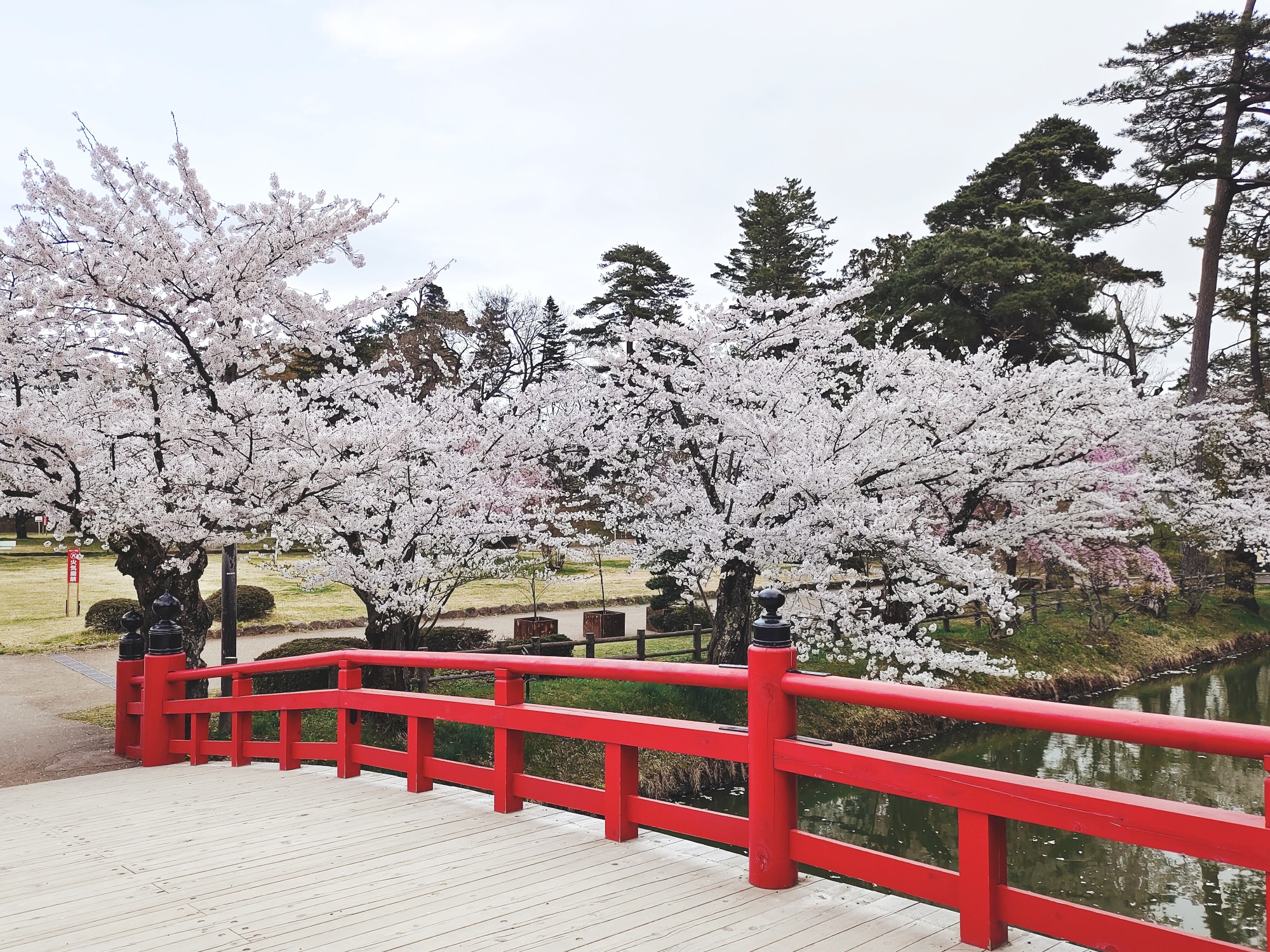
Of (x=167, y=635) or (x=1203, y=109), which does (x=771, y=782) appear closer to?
(x=167, y=635)

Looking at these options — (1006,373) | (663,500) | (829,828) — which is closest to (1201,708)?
(1006,373)

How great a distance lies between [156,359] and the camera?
351 inches

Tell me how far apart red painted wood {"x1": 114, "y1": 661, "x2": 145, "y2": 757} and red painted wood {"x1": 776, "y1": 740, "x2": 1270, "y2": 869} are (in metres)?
7.01

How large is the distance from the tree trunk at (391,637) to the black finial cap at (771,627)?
24.9 ft

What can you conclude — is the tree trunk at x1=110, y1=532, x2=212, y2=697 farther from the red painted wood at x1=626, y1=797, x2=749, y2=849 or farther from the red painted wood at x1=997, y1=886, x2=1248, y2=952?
the red painted wood at x1=997, y1=886, x2=1248, y2=952

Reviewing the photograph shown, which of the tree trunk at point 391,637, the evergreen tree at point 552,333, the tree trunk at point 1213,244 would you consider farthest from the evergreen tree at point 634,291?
the tree trunk at point 391,637

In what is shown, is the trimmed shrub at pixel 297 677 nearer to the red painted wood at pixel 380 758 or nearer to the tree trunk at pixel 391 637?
→ the tree trunk at pixel 391 637

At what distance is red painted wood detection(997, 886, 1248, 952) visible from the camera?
2.36m

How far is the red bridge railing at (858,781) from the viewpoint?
2.38 meters

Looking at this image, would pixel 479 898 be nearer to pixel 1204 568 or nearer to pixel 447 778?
pixel 447 778

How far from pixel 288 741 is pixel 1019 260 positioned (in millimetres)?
23736

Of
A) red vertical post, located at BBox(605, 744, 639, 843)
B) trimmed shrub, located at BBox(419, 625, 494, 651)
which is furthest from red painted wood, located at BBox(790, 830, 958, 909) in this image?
trimmed shrub, located at BBox(419, 625, 494, 651)

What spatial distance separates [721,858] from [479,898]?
1009mm

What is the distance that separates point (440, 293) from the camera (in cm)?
4525
